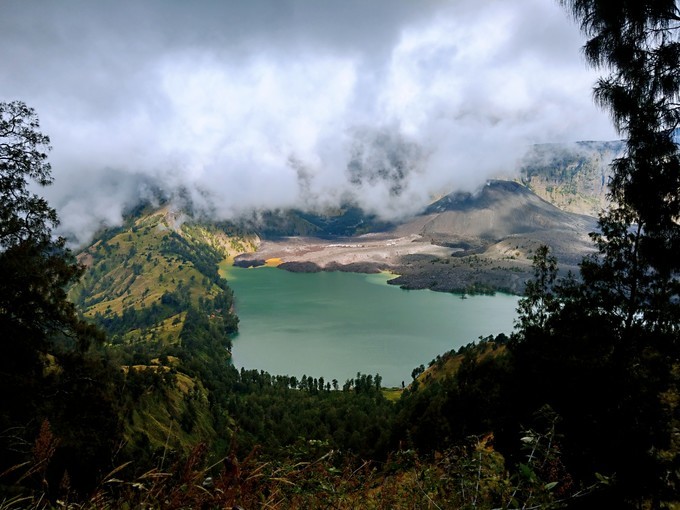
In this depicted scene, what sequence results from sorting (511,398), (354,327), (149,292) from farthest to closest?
(149,292) → (354,327) → (511,398)

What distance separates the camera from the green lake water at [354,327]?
67812 millimetres

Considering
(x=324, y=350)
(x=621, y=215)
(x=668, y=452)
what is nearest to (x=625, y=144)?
(x=668, y=452)

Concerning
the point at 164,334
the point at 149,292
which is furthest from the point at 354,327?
the point at 149,292

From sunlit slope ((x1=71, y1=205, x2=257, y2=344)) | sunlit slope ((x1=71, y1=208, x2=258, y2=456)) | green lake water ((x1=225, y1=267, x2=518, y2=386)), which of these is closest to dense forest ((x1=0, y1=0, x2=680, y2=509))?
sunlit slope ((x1=71, y1=208, x2=258, y2=456))

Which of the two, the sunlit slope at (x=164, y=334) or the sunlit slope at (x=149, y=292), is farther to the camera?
the sunlit slope at (x=149, y=292)

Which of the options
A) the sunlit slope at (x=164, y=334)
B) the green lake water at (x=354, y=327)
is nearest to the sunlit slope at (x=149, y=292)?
the sunlit slope at (x=164, y=334)

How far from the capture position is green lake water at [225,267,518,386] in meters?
67.8

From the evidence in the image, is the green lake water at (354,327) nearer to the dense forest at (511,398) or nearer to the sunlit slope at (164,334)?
the sunlit slope at (164,334)

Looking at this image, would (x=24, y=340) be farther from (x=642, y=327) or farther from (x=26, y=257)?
(x=642, y=327)

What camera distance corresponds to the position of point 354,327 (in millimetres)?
85812

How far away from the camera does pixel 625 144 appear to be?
175 inches

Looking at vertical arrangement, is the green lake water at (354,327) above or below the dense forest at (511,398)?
below

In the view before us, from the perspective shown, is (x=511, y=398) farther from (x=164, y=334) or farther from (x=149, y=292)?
(x=149, y=292)

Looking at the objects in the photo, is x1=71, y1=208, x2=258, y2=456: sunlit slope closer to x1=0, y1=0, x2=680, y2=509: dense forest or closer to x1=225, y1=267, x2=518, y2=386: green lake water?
x1=0, y1=0, x2=680, y2=509: dense forest
